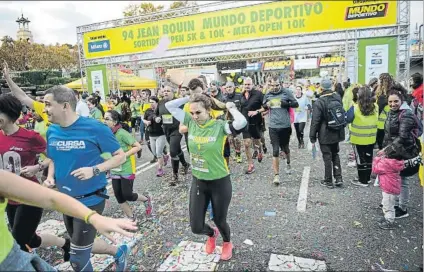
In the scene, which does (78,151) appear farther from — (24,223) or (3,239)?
(3,239)

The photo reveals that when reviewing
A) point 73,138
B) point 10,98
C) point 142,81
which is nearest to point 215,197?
point 73,138

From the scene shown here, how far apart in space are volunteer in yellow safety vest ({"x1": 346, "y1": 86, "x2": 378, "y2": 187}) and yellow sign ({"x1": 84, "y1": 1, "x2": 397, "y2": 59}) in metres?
4.21

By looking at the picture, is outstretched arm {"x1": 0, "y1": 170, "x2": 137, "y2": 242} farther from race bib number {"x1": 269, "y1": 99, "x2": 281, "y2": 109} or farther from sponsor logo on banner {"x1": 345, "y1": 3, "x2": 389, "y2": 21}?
sponsor logo on banner {"x1": 345, "y1": 3, "x2": 389, "y2": 21}

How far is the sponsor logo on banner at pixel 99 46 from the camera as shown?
1520 centimetres

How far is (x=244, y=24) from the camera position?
1220cm

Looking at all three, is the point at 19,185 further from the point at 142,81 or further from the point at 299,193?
the point at 142,81

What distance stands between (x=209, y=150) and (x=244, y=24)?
1004 centimetres

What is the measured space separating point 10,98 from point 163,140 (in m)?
4.11

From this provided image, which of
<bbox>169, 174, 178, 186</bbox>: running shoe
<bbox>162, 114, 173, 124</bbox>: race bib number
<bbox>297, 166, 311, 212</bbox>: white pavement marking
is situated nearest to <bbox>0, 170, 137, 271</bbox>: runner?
<bbox>297, 166, 311, 212</bbox>: white pavement marking

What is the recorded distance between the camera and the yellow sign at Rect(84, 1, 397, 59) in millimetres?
9859

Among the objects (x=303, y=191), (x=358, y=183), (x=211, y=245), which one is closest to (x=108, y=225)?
(x=211, y=245)

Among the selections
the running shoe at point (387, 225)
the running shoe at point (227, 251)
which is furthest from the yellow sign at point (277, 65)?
the running shoe at point (227, 251)

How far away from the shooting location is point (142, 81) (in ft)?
66.6

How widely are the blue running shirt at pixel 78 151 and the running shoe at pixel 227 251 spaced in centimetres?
145
